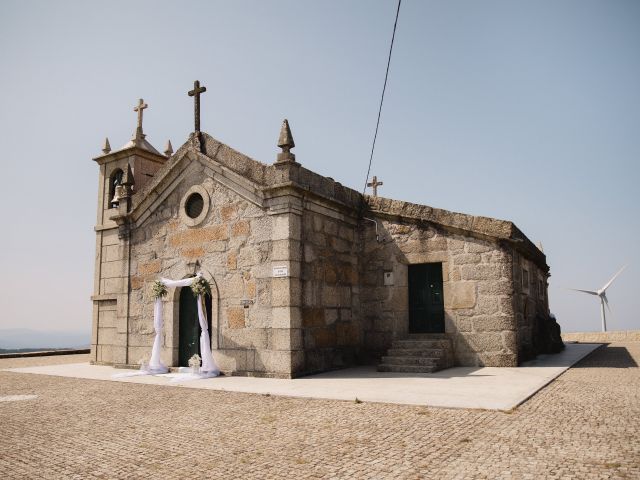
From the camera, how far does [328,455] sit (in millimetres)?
4434

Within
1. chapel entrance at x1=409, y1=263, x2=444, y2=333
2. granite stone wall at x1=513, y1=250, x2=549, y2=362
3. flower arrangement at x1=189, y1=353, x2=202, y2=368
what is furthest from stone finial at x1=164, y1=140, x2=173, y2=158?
granite stone wall at x1=513, y1=250, x2=549, y2=362

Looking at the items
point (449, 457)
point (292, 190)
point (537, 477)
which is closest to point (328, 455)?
point (449, 457)

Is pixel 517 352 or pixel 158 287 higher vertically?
pixel 158 287

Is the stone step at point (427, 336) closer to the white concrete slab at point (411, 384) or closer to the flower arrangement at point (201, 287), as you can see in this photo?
the white concrete slab at point (411, 384)

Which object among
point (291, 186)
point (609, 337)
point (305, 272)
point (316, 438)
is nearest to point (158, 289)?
point (305, 272)

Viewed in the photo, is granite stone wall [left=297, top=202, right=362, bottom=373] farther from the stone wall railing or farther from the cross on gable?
the stone wall railing

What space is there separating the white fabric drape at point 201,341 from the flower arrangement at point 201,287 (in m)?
0.08

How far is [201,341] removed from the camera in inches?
415

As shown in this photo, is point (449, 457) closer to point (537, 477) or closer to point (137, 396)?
point (537, 477)

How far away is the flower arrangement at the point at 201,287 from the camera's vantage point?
10812 millimetres

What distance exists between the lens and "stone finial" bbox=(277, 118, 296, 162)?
10.5 meters

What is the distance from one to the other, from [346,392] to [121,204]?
28.7ft

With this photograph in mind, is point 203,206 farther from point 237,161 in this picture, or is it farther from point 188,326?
point 188,326

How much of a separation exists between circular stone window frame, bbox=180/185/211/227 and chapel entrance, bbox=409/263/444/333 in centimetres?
493
